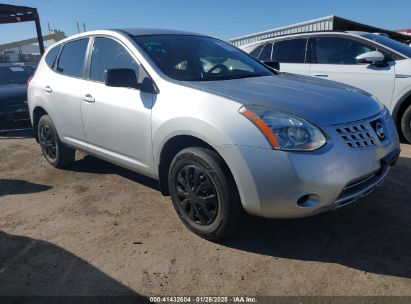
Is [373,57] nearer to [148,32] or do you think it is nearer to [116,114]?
[148,32]

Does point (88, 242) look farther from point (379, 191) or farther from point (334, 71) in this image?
point (334, 71)

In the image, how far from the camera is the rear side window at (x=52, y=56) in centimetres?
492

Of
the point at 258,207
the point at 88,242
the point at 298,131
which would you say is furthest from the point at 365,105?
the point at 88,242

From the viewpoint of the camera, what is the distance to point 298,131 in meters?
2.57

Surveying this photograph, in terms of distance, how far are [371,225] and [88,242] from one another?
7.53 ft

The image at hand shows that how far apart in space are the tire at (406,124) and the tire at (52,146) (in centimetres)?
454

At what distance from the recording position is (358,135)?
2703 millimetres

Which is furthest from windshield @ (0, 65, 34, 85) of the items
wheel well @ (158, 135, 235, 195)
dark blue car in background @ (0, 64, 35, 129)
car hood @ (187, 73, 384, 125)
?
car hood @ (187, 73, 384, 125)

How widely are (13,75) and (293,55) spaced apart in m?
6.07

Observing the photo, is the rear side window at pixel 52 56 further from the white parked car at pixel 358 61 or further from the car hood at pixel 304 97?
the white parked car at pixel 358 61

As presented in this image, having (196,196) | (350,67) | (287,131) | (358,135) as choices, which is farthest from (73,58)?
(350,67)

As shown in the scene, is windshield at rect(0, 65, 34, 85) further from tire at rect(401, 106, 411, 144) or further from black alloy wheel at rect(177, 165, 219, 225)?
tire at rect(401, 106, 411, 144)

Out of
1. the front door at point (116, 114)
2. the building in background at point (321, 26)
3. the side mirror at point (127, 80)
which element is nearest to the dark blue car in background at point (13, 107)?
the front door at point (116, 114)

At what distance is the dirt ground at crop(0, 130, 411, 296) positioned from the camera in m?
2.55
